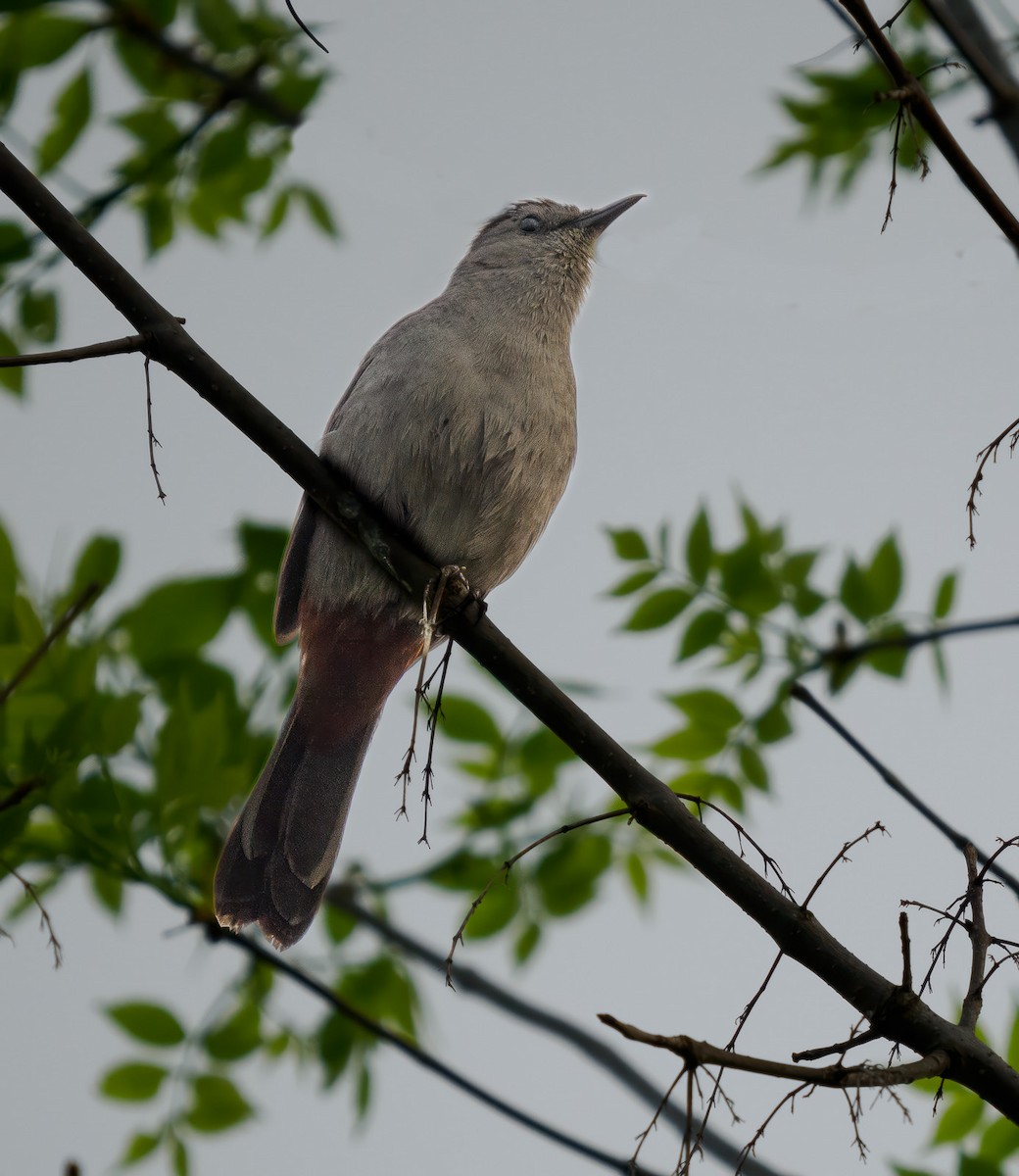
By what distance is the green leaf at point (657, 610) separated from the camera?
333 cm

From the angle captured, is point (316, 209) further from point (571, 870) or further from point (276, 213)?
point (571, 870)

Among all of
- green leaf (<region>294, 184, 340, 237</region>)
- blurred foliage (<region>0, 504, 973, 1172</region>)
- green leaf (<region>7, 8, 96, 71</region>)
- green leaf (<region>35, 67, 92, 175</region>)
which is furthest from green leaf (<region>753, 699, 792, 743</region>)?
green leaf (<region>7, 8, 96, 71</region>)

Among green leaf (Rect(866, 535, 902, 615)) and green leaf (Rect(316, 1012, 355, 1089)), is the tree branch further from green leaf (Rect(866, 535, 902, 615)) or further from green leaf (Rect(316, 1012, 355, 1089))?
green leaf (Rect(866, 535, 902, 615))

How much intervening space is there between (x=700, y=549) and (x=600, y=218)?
1820 millimetres

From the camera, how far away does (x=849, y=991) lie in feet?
6.71

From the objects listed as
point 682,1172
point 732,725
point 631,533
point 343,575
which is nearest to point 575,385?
point 631,533

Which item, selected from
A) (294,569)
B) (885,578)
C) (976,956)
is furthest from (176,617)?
(976,956)

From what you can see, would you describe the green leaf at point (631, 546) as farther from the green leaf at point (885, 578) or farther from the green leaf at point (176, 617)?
the green leaf at point (176, 617)

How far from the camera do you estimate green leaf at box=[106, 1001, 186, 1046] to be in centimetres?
316

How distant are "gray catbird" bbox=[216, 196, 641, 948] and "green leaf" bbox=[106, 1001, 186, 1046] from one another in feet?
0.95

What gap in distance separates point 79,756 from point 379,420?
47.5 inches

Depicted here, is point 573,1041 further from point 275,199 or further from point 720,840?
point 275,199

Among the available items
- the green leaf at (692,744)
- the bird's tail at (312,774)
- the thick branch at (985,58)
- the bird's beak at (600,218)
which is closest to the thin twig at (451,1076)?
the bird's tail at (312,774)

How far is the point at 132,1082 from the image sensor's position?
10.4 feet
